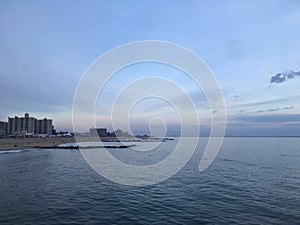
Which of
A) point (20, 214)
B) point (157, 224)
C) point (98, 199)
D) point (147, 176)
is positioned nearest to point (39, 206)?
point (20, 214)

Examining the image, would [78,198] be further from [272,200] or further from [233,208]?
[272,200]

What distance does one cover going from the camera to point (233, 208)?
22.5 m

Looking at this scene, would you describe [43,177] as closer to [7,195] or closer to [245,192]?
[7,195]

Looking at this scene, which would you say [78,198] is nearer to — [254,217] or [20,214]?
[20,214]

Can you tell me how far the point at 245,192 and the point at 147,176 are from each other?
49.5ft

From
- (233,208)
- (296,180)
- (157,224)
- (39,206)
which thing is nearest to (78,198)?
(39,206)

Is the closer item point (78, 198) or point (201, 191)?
point (78, 198)

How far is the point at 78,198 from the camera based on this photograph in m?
25.2

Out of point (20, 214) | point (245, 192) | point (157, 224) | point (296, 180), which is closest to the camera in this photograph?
point (157, 224)

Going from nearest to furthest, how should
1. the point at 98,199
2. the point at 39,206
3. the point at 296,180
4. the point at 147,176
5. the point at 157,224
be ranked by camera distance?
the point at 157,224 → the point at 39,206 → the point at 98,199 → the point at 296,180 → the point at 147,176

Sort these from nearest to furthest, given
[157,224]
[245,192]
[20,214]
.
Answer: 1. [157,224]
2. [20,214]
3. [245,192]

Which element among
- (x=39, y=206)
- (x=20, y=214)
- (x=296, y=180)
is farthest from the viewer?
(x=296, y=180)

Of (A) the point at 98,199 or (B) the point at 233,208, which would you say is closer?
(B) the point at 233,208

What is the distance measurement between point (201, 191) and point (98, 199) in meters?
10.9
